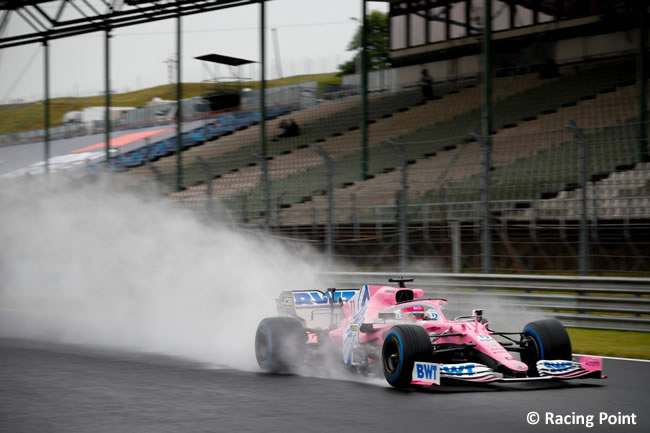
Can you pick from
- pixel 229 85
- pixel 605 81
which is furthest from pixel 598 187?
pixel 229 85

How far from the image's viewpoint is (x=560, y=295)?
14484mm

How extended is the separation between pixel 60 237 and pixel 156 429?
45.6 ft

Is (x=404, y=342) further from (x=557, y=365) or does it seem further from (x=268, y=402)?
(x=557, y=365)

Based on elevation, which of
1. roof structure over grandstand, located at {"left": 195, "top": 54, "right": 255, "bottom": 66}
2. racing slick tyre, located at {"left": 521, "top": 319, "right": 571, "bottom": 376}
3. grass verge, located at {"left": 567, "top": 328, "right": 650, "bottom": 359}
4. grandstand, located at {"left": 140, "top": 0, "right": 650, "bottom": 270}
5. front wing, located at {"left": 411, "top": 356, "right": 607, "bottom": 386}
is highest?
roof structure over grandstand, located at {"left": 195, "top": 54, "right": 255, "bottom": 66}

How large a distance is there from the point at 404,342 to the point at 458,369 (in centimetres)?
57

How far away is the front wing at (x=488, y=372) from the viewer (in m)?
8.18

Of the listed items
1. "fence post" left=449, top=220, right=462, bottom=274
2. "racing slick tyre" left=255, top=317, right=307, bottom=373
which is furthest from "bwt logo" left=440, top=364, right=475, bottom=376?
"fence post" left=449, top=220, right=462, bottom=274

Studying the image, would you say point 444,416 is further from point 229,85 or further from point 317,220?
point 229,85

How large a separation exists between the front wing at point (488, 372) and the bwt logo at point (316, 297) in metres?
2.82

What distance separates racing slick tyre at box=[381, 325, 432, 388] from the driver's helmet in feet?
2.51

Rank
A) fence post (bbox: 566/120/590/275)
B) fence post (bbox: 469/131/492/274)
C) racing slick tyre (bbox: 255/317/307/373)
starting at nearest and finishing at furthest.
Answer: racing slick tyre (bbox: 255/317/307/373)
fence post (bbox: 566/120/590/275)
fence post (bbox: 469/131/492/274)

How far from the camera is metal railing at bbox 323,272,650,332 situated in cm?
1350

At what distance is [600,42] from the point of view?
111ft

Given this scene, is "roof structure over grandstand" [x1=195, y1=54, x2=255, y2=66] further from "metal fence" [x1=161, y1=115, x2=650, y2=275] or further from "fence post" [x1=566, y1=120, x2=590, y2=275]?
"fence post" [x1=566, y1=120, x2=590, y2=275]
